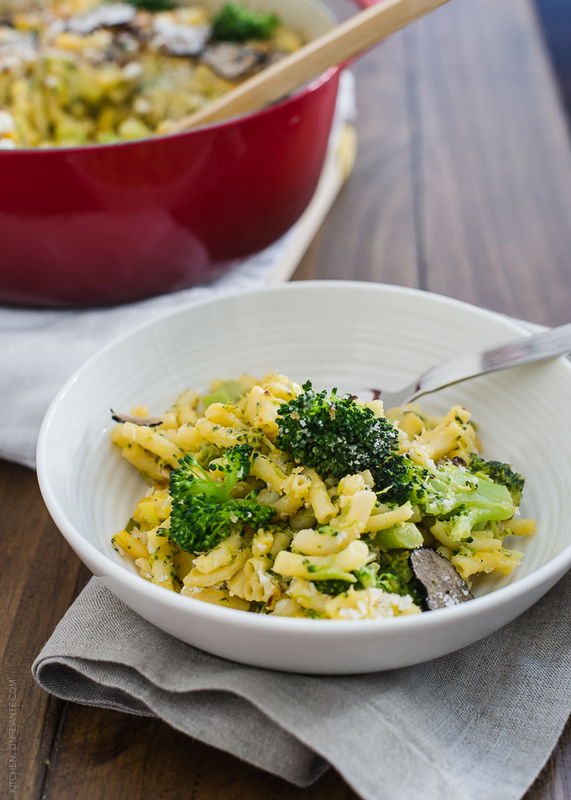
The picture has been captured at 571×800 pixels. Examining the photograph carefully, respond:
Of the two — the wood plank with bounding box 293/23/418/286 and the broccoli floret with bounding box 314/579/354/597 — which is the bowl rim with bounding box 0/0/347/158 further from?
the broccoli floret with bounding box 314/579/354/597

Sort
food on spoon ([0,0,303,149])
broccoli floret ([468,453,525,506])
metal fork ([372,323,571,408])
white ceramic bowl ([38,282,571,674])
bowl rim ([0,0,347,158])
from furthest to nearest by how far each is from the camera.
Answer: food on spoon ([0,0,303,149])
bowl rim ([0,0,347,158])
metal fork ([372,323,571,408])
broccoli floret ([468,453,525,506])
white ceramic bowl ([38,282,571,674])

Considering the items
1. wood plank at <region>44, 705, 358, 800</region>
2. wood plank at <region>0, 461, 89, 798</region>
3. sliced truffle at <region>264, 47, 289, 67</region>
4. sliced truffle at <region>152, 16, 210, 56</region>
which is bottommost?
wood plank at <region>0, 461, 89, 798</region>

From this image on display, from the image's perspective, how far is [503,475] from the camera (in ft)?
5.16

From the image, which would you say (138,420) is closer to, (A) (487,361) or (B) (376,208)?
(A) (487,361)

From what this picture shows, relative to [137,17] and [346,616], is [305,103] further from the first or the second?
[346,616]

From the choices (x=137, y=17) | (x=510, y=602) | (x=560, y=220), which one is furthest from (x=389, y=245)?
(x=510, y=602)

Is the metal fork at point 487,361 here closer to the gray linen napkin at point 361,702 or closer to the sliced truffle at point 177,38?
the gray linen napkin at point 361,702

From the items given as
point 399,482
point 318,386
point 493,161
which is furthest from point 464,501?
point 493,161

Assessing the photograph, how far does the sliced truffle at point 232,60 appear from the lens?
2.52 meters

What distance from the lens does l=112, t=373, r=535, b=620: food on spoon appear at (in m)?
1.28

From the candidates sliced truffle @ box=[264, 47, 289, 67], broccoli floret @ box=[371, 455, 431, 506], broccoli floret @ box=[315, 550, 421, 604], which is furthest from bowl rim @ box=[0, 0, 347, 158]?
broccoli floret @ box=[315, 550, 421, 604]

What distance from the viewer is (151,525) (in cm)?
155

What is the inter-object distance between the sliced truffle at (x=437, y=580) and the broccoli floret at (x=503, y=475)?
29 centimetres

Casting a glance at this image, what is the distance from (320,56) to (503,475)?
1.22 m
